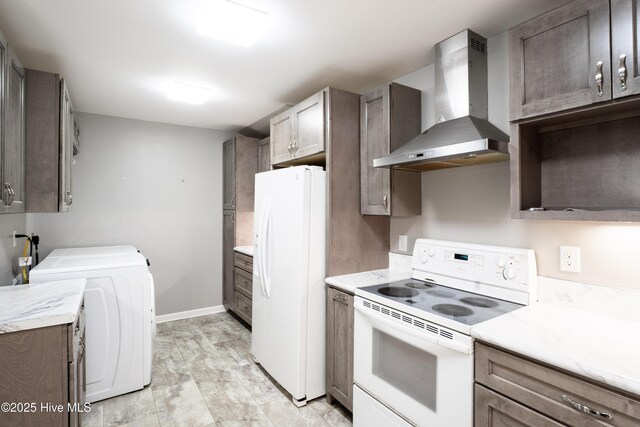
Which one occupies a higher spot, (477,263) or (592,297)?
(477,263)

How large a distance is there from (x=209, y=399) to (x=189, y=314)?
197cm

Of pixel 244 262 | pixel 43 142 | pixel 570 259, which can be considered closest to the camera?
pixel 570 259

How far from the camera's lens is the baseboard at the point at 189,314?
4098 mm

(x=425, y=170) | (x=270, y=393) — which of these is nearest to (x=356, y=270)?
(x=425, y=170)

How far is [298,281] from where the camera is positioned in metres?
2.37

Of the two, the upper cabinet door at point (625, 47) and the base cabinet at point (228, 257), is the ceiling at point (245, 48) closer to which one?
the upper cabinet door at point (625, 47)

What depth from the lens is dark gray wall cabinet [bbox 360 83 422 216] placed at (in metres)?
2.30

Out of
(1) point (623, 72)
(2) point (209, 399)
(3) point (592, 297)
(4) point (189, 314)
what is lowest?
(2) point (209, 399)

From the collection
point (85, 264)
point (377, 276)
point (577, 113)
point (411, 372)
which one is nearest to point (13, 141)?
point (85, 264)

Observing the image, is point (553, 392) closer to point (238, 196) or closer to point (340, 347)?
point (340, 347)

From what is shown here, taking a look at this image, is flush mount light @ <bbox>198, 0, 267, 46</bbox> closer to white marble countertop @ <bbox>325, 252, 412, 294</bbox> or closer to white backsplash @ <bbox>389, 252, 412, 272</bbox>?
Result: white marble countertop @ <bbox>325, 252, 412, 294</bbox>

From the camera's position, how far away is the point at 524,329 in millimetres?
1412

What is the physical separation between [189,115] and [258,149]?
0.88 m

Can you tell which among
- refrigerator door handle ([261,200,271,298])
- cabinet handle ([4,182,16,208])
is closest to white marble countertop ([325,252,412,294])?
refrigerator door handle ([261,200,271,298])
